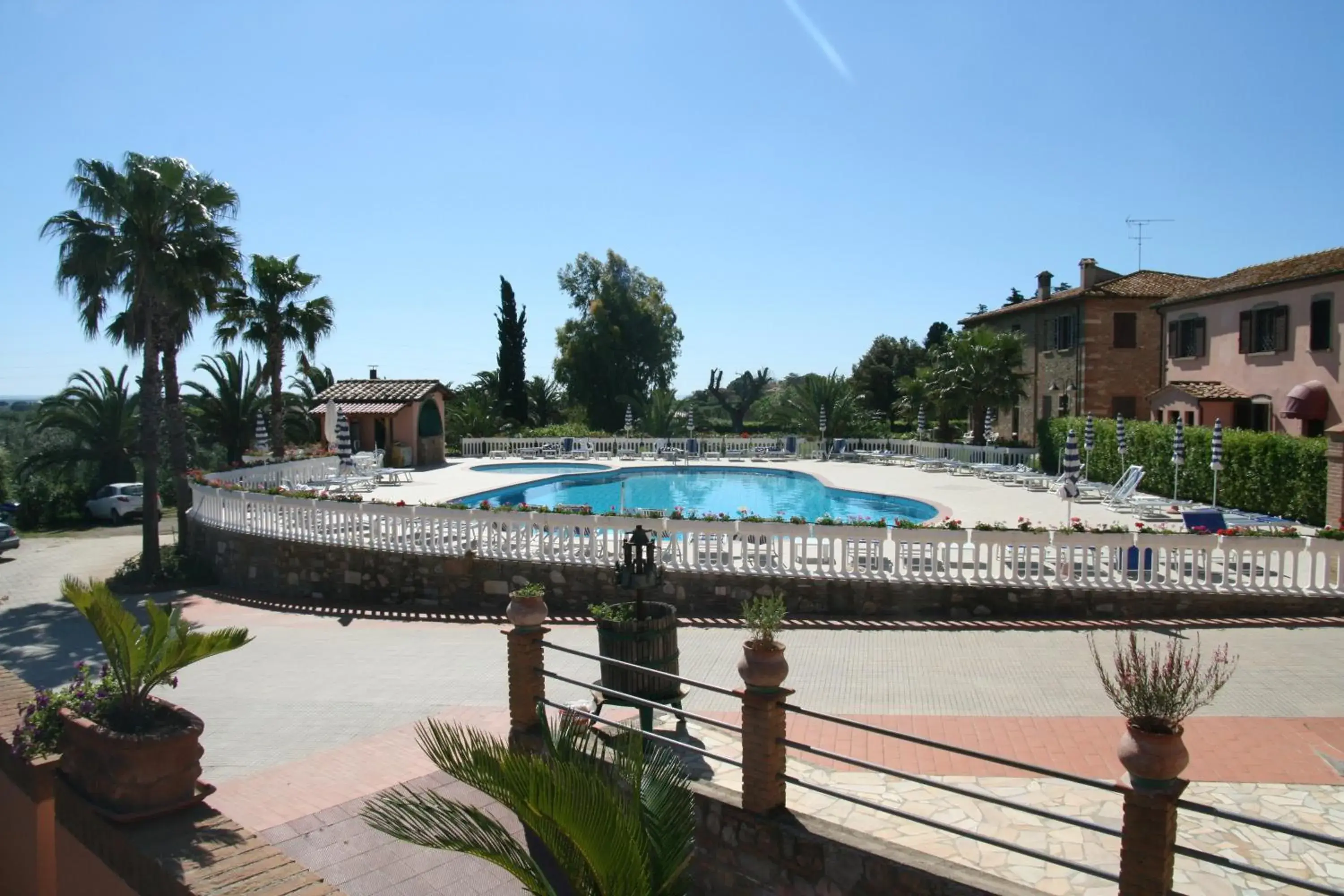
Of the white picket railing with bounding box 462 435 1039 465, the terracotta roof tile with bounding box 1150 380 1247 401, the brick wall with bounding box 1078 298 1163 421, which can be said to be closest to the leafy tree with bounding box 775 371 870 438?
the white picket railing with bounding box 462 435 1039 465

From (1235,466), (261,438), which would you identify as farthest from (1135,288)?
(261,438)

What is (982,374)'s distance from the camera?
99.9 ft

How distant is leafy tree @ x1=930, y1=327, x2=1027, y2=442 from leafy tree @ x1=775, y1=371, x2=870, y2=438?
4345 mm

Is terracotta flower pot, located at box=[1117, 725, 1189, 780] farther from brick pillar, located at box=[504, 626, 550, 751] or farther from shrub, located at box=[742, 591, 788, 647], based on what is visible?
brick pillar, located at box=[504, 626, 550, 751]

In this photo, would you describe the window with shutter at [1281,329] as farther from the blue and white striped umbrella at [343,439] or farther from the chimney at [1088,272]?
the blue and white striped umbrella at [343,439]

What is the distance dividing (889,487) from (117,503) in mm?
26495

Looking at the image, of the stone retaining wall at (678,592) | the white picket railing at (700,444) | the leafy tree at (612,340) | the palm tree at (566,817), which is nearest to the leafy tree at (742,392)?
the leafy tree at (612,340)

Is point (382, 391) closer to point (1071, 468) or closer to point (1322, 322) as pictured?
point (1071, 468)

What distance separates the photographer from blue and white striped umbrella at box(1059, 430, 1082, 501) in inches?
686

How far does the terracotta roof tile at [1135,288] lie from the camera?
31.6 meters

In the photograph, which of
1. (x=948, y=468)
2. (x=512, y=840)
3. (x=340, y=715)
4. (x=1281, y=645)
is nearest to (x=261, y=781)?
(x=340, y=715)

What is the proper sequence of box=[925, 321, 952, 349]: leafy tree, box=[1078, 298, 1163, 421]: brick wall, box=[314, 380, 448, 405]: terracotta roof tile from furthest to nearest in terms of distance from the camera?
1. box=[925, 321, 952, 349]: leafy tree
2. box=[1078, 298, 1163, 421]: brick wall
3. box=[314, 380, 448, 405]: terracotta roof tile

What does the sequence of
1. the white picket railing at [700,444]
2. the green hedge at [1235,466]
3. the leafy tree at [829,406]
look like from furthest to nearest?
the leafy tree at [829,406]
the white picket railing at [700,444]
the green hedge at [1235,466]

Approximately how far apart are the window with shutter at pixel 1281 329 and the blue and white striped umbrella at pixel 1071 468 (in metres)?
7.53
